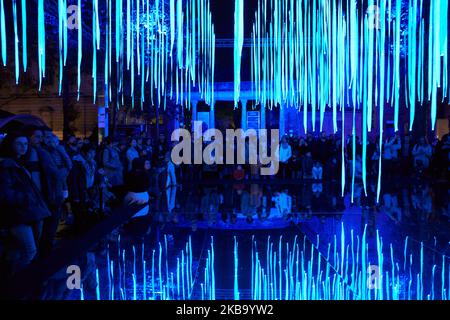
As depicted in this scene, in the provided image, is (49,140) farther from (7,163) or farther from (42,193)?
(7,163)

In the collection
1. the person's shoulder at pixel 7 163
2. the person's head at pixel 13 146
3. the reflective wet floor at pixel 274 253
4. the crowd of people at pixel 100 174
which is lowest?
the reflective wet floor at pixel 274 253

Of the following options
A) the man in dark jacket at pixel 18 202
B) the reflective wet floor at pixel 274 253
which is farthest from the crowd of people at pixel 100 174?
the reflective wet floor at pixel 274 253

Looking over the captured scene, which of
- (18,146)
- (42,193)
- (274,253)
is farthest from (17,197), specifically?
(274,253)

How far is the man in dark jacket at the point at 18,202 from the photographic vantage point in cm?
619

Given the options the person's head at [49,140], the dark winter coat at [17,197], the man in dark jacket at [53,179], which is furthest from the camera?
the person's head at [49,140]

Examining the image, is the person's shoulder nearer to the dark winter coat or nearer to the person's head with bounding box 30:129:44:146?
the dark winter coat

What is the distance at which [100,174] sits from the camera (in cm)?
1088

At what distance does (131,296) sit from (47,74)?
2151 cm

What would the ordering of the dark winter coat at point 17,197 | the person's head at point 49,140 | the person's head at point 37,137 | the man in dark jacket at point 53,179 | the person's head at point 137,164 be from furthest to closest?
the person's head at point 137,164 < the person's head at point 49,140 < the person's head at point 37,137 < the man in dark jacket at point 53,179 < the dark winter coat at point 17,197

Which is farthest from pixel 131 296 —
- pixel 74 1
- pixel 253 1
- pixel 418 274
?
pixel 253 1

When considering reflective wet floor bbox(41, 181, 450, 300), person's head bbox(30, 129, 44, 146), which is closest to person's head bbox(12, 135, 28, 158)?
person's head bbox(30, 129, 44, 146)

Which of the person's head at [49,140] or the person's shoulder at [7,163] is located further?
the person's head at [49,140]

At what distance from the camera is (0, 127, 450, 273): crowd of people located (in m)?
6.36

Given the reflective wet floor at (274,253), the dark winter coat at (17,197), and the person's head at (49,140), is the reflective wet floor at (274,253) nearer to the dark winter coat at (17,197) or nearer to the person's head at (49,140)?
the dark winter coat at (17,197)
